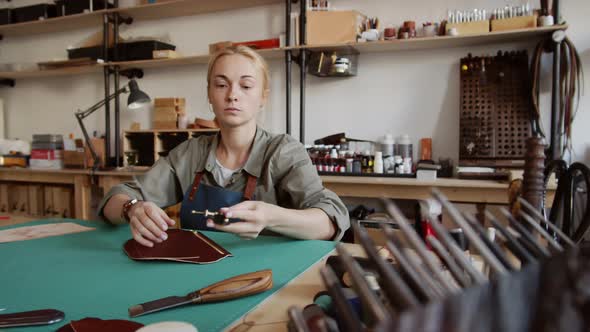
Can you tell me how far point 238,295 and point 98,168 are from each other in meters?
3.15

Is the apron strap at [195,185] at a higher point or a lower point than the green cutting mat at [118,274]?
higher

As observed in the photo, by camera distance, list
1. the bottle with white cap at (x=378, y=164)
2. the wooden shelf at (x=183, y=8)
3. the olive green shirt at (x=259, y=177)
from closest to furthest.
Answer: the olive green shirt at (x=259, y=177) → the bottle with white cap at (x=378, y=164) → the wooden shelf at (x=183, y=8)

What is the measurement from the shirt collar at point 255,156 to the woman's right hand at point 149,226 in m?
0.49

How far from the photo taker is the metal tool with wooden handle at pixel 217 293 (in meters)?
0.68

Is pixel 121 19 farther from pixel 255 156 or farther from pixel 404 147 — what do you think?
pixel 255 156

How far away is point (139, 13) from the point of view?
371cm

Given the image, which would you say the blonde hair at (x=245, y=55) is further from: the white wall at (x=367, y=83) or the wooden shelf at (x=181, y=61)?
the white wall at (x=367, y=83)

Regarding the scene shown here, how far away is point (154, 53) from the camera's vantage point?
11.3 feet

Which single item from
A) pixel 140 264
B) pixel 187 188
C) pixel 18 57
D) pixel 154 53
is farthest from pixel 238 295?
pixel 18 57

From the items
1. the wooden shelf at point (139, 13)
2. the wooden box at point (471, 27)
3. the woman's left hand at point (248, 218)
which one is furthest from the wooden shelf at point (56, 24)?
the woman's left hand at point (248, 218)

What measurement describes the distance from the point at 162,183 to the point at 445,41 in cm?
206

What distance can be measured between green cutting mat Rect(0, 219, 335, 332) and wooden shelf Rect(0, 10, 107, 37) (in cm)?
323

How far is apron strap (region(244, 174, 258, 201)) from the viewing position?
59.6 inches

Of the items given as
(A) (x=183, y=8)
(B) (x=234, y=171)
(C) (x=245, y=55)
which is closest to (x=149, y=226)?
(B) (x=234, y=171)
